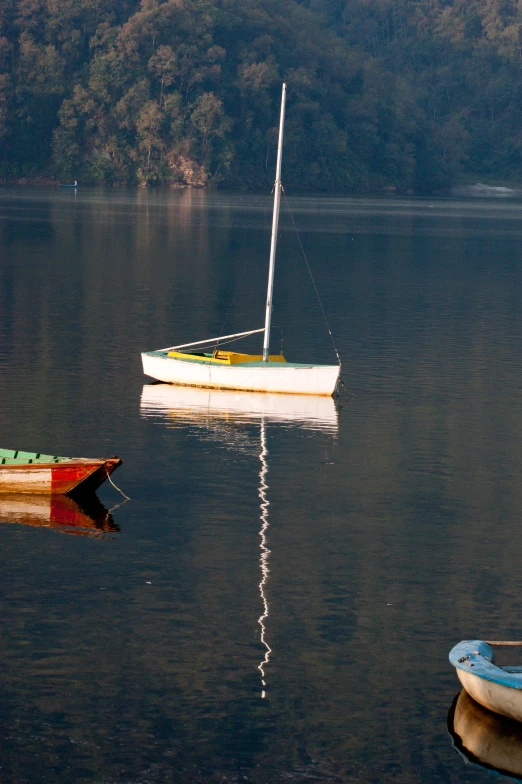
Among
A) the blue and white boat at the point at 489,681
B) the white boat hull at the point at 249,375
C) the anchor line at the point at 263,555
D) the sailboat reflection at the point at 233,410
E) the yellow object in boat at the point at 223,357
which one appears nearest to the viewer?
the blue and white boat at the point at 489,681

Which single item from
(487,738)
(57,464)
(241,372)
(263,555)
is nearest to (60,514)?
(57,464)

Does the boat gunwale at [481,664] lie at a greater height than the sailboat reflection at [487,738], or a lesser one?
greater

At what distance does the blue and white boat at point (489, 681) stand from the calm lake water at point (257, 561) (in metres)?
0.95

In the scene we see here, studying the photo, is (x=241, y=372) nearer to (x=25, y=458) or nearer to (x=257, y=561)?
(x=25, y=458)

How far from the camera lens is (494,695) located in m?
18.8

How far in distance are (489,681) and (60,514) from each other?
45.9 ft

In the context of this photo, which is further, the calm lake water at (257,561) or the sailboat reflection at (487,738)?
the calm lake water at (257,561)

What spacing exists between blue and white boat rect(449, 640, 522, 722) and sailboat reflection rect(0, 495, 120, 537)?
11312 millimetres

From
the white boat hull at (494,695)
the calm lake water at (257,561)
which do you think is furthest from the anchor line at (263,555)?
the white boat hull at (494,695)

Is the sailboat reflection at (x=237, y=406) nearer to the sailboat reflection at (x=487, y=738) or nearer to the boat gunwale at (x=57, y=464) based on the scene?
the boat gunwale at (x=57, y=464)

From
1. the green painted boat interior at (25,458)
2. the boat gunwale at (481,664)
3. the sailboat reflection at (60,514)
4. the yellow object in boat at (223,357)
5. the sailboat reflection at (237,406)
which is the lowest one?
the sailboat reflection at (237,406)

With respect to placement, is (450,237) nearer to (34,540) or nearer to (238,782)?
(34,540)

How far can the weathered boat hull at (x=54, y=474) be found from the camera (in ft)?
98.6

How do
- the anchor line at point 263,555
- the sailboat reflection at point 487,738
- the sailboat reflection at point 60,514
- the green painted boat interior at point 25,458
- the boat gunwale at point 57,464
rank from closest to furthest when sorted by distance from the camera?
the sailboat reflection at point 487,738 → the anchor line at point 263,555 → the sailboat reflection at point 60,514 → the boat gunwale at point 57,464 → the green painted boat interior at point 25,458
